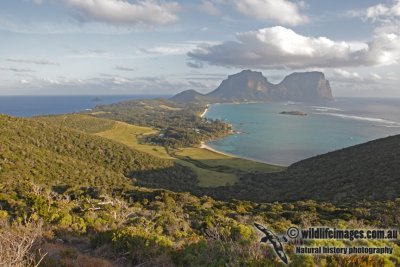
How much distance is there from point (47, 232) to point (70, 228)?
1792 millimetres

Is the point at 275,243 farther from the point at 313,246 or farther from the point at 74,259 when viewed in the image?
the point at 74,259

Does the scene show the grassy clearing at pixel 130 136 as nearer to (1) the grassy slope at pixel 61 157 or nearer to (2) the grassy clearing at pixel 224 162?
(2) the grassy clearing at pixel 224 162

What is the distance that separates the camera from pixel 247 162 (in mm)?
104375

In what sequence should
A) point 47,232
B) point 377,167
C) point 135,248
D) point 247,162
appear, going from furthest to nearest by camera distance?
1. point 247,162
2. point 377,167
3. point 47,232
4. point 135,248

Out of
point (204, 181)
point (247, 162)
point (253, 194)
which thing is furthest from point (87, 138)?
point (247, 162)

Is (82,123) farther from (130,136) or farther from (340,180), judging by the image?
(340,180)

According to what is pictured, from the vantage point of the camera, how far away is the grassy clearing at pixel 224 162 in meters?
94.8

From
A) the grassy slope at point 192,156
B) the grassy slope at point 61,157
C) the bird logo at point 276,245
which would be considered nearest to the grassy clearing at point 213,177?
the grassy slope at point 192,156

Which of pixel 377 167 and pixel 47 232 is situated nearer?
pixel 47 232

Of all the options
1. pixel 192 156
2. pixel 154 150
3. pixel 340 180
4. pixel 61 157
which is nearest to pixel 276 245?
pixel 340 180

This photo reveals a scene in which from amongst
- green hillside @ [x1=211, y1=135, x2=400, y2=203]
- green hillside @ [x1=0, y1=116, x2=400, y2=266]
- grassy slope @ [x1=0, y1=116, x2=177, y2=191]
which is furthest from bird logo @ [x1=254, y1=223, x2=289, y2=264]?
grassy slope @ [x1=0, y1=116, x2=177, y2=191]

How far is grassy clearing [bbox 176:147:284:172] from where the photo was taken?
94.8 meters

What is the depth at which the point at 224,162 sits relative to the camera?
4112 inches

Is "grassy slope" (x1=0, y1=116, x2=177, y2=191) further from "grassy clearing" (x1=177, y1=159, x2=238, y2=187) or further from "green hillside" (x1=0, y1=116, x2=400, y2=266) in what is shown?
"grassy clearing" (x1=177, y1=159, x2=238, y2=187)
